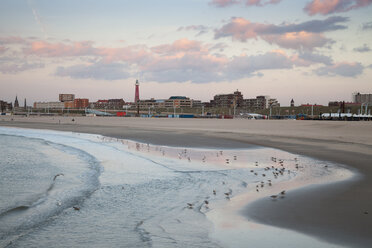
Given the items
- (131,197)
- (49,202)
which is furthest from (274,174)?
(49,202)

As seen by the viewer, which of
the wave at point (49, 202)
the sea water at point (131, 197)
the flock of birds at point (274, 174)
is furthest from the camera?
the flock of birds at point (274, 174)

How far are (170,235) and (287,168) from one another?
26.7ft

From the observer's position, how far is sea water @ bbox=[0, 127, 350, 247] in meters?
5.07

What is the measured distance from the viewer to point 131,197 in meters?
7.74

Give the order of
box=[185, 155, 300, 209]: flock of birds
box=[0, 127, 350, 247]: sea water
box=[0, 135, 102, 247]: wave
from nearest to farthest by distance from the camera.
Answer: box=[0, 127, 350, 247]: sea water → box=[0, 135, 102, 247]: wave → box=[185, 155, 300, 209]: flock of birds

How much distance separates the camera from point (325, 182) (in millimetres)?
9359

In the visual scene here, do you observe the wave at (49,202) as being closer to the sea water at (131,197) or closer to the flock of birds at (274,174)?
the sea water at (131,197)

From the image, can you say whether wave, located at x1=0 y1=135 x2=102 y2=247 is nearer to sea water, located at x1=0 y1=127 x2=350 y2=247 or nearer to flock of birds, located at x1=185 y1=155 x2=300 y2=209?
sea water, located at x1=0 y1=127 x2=350 y2=247

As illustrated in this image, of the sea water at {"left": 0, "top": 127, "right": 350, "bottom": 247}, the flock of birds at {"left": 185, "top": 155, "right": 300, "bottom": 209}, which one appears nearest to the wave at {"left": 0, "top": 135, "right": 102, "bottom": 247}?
the sea water at {"left": 0, "top": 127, "right": 350, "bottom": 247}

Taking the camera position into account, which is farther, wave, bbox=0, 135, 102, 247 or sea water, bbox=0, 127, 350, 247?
wave, bbox=0, 135, 102, 247

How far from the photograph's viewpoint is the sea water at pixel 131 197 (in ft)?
16.6

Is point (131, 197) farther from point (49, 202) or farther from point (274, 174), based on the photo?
point (274, 174)

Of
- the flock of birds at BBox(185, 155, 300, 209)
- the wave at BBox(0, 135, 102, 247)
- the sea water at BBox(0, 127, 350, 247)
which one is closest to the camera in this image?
the sea water at BBox(0, 127, 350, 247)

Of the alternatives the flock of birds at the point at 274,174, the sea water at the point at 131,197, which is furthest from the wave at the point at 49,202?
the flock of birds at the point at 274,174
